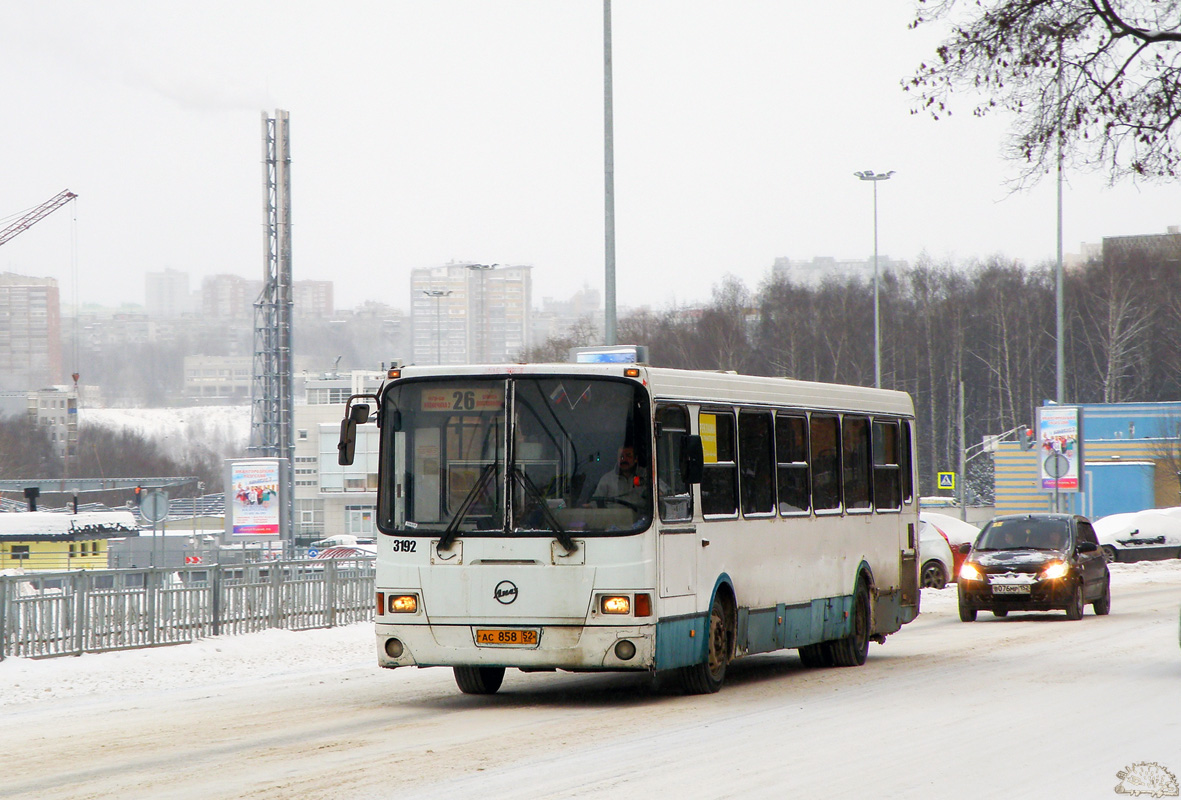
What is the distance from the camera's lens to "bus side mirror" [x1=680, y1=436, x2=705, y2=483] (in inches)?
487

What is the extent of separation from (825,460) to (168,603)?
309 inches

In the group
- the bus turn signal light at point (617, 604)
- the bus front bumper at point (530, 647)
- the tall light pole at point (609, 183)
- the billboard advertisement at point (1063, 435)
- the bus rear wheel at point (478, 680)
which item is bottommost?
the bus rear wheel at point (478, 680)

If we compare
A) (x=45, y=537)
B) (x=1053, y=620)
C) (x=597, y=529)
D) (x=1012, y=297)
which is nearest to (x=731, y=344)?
(x=1012, y=297)

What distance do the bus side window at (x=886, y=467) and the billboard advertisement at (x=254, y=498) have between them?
24179 mm

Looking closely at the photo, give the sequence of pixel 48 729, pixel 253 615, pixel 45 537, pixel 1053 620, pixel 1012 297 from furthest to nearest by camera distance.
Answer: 1. pixel 1012 297
2. pixel 45 537
3. pixel 1053 620
4. pixel 253 615
5. pixel 48 729

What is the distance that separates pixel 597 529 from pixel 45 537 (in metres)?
50.2

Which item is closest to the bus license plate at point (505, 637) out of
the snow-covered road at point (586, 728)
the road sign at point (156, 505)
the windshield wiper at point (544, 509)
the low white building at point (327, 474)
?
the snow-covered road at point (586, 728)

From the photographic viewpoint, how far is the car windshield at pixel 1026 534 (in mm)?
24609

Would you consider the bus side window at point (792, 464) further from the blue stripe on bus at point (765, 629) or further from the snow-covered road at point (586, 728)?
the snow-covered road at point (586, 728)

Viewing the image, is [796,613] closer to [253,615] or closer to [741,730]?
[741,730]

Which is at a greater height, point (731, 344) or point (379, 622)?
point (731, 344)

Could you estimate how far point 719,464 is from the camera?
44.8ft

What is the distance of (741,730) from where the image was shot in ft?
35.6

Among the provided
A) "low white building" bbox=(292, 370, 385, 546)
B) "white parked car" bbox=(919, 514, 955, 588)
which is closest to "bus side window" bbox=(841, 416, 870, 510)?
"white parked car" bbox=(919, 514, 955, 588)
